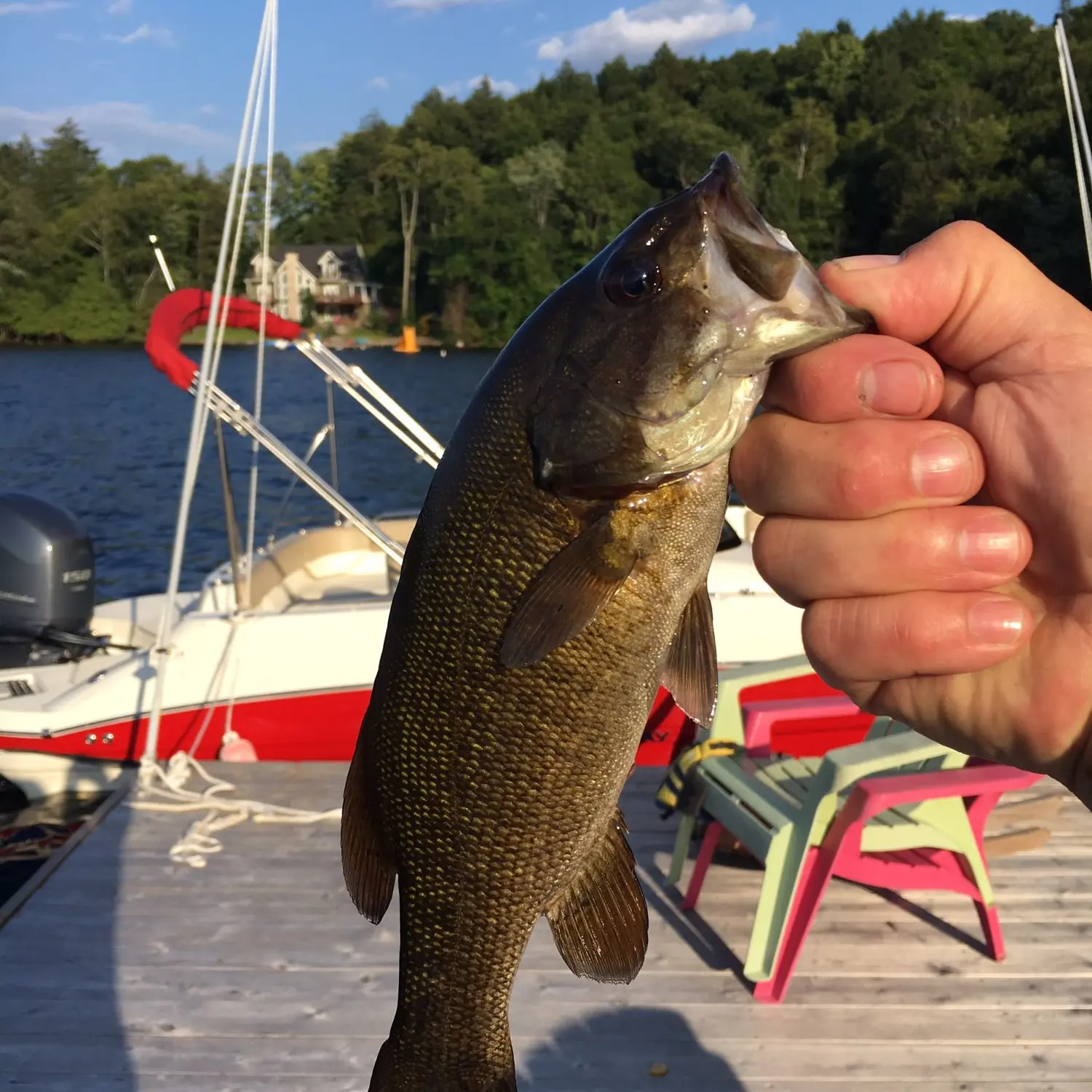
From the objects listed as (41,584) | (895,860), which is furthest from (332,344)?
(895,860)

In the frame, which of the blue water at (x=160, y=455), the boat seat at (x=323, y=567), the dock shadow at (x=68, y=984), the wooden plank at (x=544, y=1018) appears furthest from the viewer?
the blue water at (x=160, y=455)

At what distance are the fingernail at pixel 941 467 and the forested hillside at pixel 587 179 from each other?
1523 inches

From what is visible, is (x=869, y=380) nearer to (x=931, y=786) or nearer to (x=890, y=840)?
(x=931, y=786)

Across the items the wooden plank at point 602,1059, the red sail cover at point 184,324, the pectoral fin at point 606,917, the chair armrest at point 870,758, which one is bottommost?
the wooden plank at point 602,1059

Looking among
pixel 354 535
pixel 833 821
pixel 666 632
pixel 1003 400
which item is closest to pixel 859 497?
pixel 1003 400

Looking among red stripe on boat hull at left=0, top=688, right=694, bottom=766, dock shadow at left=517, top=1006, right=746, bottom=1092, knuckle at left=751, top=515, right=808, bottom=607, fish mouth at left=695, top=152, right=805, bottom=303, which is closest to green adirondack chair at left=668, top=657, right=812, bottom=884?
dock shadow at left=517, top=1006, right=746, bottom=1092

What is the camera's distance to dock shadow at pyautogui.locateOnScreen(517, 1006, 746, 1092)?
10.8 ft

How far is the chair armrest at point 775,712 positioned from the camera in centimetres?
459

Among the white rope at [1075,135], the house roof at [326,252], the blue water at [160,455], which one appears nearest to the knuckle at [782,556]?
the white rope at [1075,135]

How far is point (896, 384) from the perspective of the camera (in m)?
1.48

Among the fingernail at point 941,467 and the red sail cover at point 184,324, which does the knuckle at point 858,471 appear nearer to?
the fingernail at point 941,467

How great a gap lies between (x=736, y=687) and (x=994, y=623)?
10.8 ft

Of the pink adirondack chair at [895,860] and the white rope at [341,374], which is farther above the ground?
the white rope at [341,374]

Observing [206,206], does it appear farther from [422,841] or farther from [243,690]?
[422,841]
